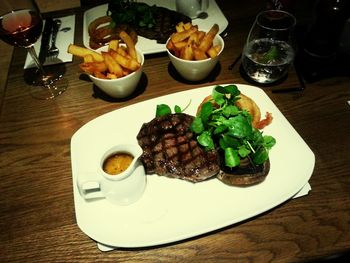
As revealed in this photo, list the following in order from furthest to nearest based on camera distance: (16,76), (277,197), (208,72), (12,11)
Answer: (16,76) → (208,72) → (12,11) → (277,197)

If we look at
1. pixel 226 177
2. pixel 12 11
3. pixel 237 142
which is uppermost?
pixel 12 11

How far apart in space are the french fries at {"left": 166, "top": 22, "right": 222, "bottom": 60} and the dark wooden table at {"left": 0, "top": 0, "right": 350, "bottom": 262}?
231mm

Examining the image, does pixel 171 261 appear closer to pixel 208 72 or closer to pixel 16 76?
pixel 208 72

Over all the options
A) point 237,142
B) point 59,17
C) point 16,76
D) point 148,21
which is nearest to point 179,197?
point 237,142

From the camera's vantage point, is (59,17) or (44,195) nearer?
(44,195)

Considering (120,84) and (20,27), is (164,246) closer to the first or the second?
(120,84)

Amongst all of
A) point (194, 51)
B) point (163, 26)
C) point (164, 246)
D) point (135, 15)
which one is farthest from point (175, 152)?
point (135, 15)

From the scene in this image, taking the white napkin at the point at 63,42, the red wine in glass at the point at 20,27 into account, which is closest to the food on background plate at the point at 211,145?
the red wine in glass at the point at 20,27

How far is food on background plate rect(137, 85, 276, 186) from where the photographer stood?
134cm

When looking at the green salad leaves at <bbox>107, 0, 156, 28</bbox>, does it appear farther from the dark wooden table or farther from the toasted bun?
the toasted bun

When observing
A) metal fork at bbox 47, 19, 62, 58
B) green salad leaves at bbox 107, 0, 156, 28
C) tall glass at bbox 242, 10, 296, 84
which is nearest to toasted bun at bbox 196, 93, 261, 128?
tall glass at bbox 242, 10, 296, 84

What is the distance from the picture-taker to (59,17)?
256 cm

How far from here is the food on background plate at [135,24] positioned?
2.22 metres

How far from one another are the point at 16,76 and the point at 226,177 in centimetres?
175
